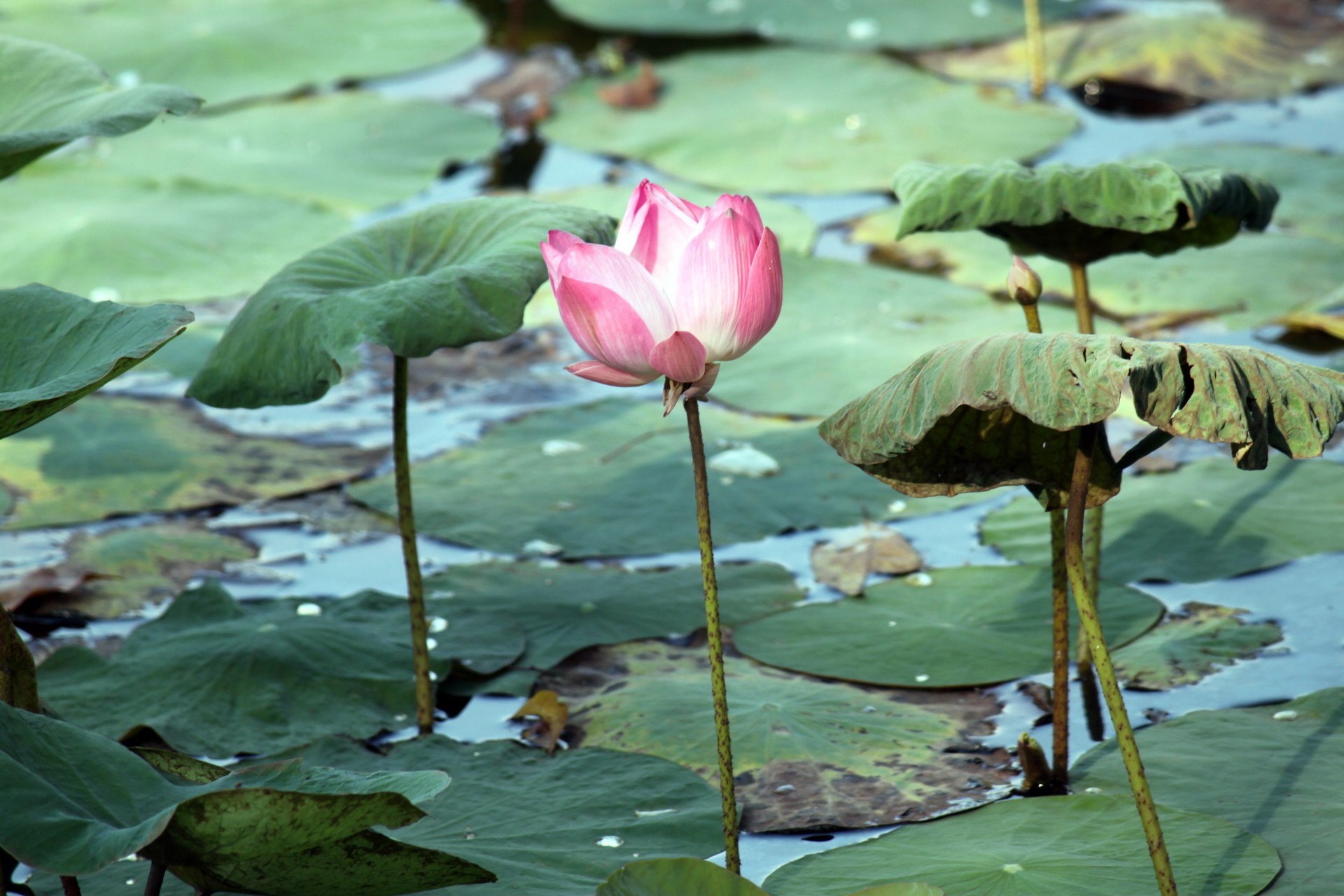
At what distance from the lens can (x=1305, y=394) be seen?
110 cm

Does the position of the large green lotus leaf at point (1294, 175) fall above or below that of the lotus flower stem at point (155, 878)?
below

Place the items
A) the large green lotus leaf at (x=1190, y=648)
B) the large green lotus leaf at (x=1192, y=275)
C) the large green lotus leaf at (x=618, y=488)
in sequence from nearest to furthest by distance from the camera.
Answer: the large green lotus leaf at (x=1190, y=648) → the large green lotus leaf at (x=618, y=488) → the large green lotus leaf at (x=1192, y=275)

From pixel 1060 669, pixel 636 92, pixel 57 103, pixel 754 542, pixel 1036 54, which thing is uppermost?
pixel 57 103

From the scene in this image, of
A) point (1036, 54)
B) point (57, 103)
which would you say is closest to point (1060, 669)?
point (57, 103)

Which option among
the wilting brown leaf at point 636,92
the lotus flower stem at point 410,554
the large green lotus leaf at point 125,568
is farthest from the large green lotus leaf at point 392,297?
the wilting brown leaf at point 636,92

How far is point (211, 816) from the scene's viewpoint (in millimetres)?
1033

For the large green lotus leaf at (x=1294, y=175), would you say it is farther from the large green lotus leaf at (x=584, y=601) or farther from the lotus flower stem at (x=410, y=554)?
the lotus flower stem at (x=410, y=554)

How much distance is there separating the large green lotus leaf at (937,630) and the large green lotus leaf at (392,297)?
2.41 feet

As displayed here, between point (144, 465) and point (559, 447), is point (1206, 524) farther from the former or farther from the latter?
point (144, 465)

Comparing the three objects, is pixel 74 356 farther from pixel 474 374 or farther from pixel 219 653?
pixel 474 374

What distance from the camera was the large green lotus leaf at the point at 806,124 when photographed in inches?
157

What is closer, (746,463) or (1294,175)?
(746,463)

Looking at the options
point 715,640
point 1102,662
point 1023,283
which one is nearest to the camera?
point 1102,662

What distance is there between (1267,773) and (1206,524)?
0.74m
